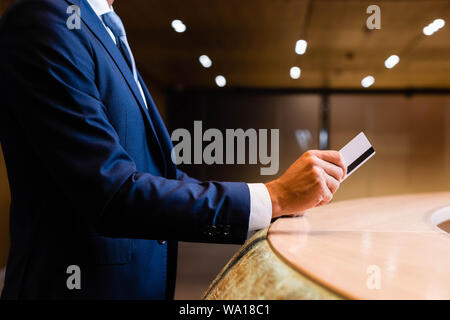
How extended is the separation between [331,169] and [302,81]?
8.14 m

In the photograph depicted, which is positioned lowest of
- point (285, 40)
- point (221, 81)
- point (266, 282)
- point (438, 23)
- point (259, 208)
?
point (266, 282)

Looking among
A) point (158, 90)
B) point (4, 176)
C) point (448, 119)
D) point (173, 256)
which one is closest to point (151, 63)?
point (158, 90)

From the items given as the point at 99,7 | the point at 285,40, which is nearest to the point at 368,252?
the point at 99,7

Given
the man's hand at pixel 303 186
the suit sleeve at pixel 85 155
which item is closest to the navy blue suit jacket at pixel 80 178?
the suit sleeve at pixel 85 155

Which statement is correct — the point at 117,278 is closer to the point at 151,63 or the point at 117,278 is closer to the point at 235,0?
the point at 235,0

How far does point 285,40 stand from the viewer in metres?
5.25

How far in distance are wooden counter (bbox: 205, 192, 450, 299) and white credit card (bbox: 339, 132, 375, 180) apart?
0.17m

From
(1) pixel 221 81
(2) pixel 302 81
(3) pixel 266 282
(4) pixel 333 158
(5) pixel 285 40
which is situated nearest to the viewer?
(3) pixel 266 282

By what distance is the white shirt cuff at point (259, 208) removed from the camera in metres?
0.64

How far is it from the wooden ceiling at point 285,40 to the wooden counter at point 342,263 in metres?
3.66

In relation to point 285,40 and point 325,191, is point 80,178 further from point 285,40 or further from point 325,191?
point 285,40

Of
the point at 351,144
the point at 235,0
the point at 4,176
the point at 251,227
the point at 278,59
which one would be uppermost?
the point at 278,59

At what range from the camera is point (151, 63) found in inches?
261

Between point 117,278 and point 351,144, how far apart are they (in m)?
0.64
